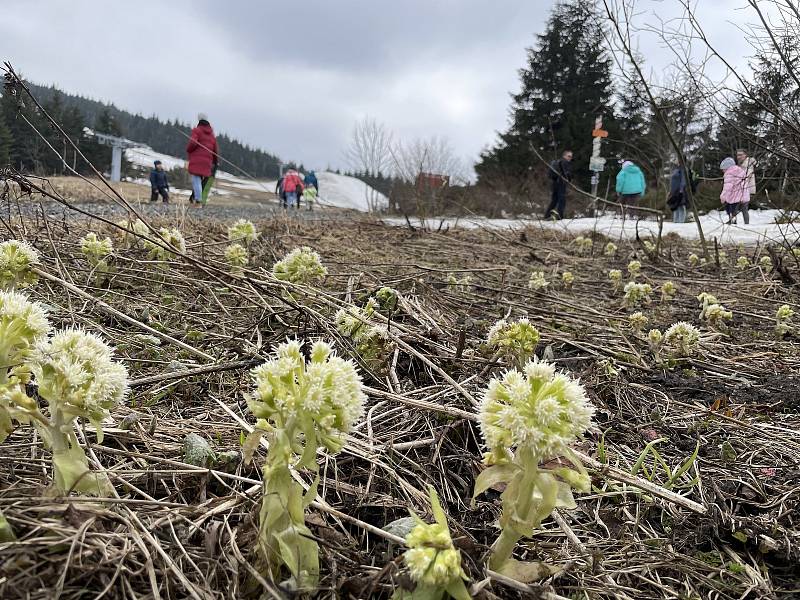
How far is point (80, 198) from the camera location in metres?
13.4

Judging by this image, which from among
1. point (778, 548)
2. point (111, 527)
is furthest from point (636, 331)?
point (111, 527)

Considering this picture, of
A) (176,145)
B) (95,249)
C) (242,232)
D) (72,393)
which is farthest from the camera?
(176,145)

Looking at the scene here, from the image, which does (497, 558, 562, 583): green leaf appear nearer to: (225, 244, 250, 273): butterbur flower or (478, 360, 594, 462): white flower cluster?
(478, 360, 594, 462): white flower cluster

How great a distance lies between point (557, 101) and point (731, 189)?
30158mm

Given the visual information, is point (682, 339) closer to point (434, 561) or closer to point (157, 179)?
point (434, 561)

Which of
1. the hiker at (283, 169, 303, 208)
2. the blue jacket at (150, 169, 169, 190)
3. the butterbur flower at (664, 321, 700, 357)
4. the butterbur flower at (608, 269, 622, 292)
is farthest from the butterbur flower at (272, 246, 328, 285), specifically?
the hiker at (283, 169, 303, 208)

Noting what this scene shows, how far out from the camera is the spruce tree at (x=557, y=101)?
1253 inches

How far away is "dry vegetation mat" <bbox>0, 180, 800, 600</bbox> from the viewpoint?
1152 millimetres

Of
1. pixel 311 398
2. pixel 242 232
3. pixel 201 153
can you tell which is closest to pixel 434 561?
pixel 311 398

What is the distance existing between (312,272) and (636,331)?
2155mm

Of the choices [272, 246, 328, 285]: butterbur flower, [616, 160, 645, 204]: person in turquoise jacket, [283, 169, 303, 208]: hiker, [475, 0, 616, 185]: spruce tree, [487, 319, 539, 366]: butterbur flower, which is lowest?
[487, 319, 539, 366]: butterbur flower

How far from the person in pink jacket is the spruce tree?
17.6 meters

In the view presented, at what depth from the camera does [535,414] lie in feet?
3.77

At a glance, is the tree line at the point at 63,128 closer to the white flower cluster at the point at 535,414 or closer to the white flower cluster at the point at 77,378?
the white flower cluster at the point at 77,378
